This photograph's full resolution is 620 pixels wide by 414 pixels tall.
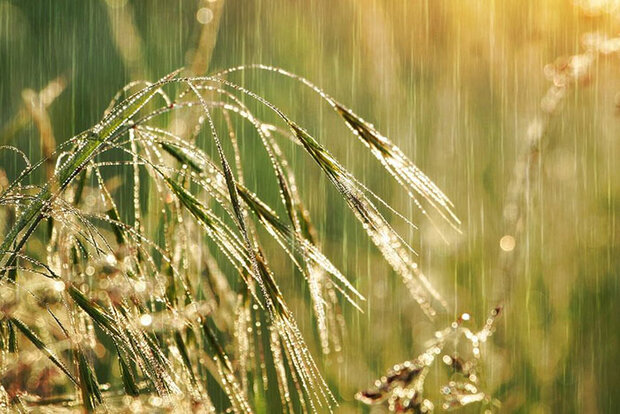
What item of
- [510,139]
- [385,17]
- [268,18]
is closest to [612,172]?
[510,139]

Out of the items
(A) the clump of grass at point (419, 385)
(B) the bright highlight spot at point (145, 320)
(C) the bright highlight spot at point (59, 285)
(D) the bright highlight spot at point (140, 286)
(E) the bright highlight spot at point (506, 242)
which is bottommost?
(A) the clump of grass at point (419, 385)

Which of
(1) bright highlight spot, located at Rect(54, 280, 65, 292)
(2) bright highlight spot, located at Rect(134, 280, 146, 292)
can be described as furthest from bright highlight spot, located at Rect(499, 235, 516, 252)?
(1) bright highlight spot, located at Rect(54, 280, 65, 292)

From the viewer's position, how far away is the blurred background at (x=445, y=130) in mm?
2035

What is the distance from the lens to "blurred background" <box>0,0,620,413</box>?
204 centimetres

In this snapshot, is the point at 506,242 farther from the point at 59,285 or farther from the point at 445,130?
the point at 59,285

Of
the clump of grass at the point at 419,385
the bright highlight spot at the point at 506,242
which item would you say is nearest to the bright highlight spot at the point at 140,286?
the clump of grass at the point at 419,385

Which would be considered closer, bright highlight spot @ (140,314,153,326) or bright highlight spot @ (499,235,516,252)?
bright highlight spot @ (140,314,153,326)

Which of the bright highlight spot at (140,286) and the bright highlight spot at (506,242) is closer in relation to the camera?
the bright highlight spot at (140,286)

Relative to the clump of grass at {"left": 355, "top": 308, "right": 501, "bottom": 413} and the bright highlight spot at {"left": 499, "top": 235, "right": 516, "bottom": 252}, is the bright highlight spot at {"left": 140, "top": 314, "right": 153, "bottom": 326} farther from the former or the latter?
the bright highlight spot at {"left": 499, "top": 235, "right": 516, "bottom": 252}

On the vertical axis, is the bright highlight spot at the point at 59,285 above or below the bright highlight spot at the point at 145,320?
above

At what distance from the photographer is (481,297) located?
2215 millimetres

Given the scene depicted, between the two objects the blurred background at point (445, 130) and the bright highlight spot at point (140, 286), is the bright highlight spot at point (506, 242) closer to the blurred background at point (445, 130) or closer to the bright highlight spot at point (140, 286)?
the blurred background at point (445, 130)

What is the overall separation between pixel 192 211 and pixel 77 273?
0.25 m

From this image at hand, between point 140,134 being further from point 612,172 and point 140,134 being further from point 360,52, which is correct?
point 360,52
